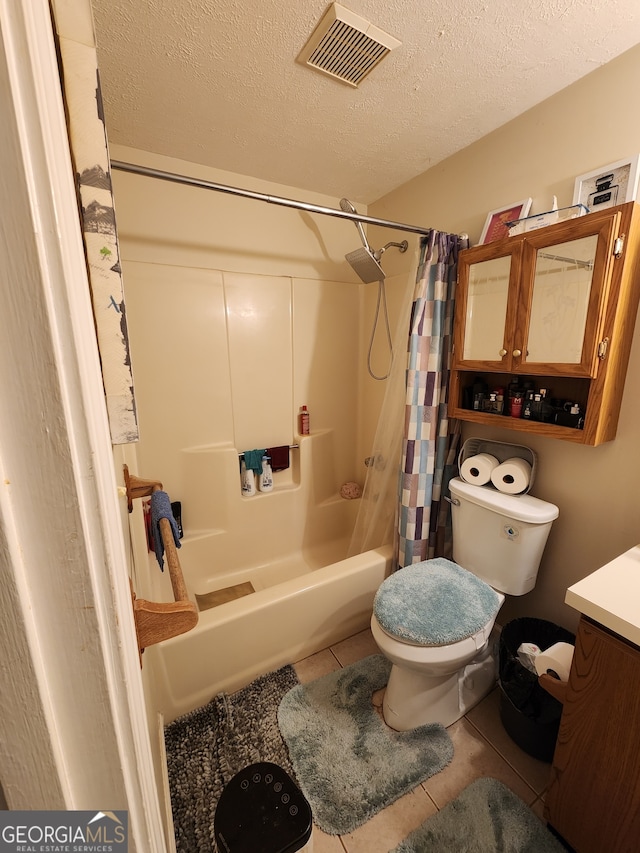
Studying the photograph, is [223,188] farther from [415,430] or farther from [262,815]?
[262,815]

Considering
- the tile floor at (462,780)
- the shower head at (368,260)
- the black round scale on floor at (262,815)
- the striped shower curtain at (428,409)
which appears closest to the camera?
the black round scale on floor at (262,815)

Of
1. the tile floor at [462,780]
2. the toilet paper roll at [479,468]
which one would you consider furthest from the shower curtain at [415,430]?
the tile floor at [462,780]

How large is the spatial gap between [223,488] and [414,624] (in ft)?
4.03

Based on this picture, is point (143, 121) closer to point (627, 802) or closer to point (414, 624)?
point (414, 624)

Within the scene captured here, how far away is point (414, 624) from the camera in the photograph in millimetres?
1101

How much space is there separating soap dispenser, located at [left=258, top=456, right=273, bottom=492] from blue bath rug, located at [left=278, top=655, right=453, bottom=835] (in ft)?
3.29

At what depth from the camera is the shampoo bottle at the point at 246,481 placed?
2004 mm

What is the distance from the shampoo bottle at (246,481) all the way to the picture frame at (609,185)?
6.13 feet

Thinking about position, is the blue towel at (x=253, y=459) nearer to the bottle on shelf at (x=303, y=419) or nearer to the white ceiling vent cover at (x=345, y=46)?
the bottle on shelf at (x=303, y=419)

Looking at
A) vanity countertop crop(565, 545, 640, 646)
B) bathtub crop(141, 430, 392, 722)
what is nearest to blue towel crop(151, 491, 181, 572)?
bathtub crop(141, 430, 392, 722)

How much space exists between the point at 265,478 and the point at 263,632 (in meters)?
0.87

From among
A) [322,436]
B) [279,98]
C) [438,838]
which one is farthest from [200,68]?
[438,838]

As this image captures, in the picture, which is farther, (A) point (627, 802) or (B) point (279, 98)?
(B) point (279, 98)

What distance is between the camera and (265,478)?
2.05 m
